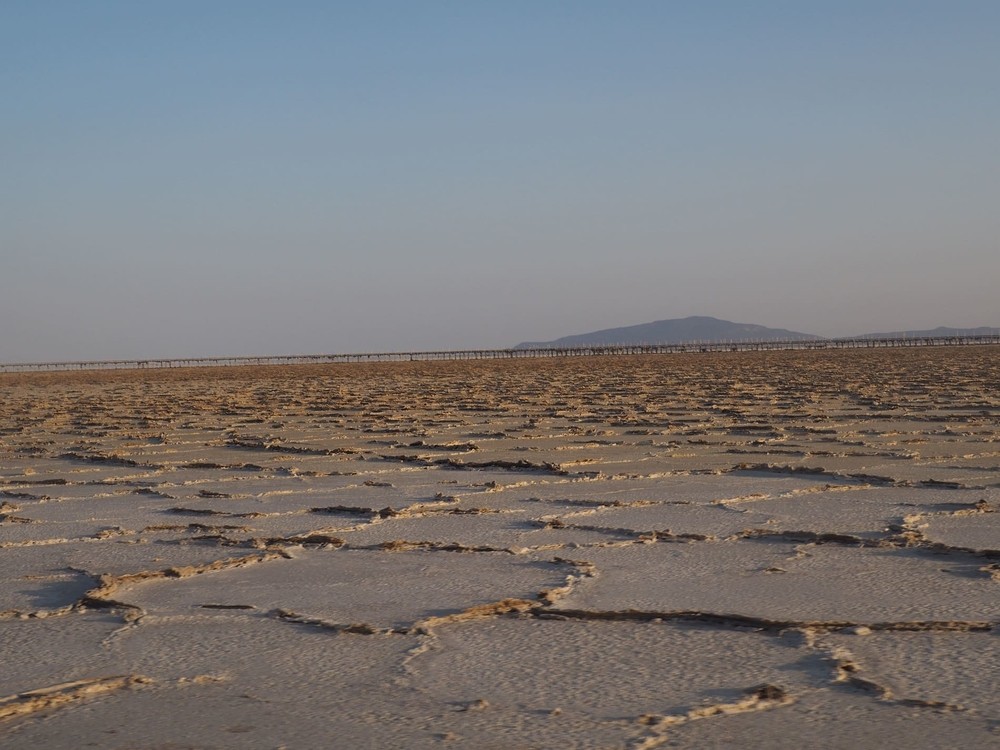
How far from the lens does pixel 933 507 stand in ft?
18.5

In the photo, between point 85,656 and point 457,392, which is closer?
point 85,656

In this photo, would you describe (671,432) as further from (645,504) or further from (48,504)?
(48,504)

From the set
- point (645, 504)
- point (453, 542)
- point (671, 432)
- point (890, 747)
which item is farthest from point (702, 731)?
point (671, 432)

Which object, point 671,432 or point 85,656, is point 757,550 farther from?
point 671,432

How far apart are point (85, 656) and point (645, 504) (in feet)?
10.6

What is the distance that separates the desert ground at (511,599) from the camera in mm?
2666

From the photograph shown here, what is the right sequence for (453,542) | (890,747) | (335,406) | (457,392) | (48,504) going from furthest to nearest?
1. (457,392)
2. (335,406)
3. (48,504)
4. (453,542)
5. (890,747)

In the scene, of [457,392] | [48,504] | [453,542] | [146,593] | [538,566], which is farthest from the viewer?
[457,392]

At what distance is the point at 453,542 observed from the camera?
4977mm

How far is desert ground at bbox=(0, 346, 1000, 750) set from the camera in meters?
2.67

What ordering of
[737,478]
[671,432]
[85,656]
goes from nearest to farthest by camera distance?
[85,656]
[737,478]
[671,432]

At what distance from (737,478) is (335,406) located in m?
9.84

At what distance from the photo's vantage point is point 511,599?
3.81 meters

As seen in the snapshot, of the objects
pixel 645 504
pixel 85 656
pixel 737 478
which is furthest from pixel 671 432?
pixel 85 656
